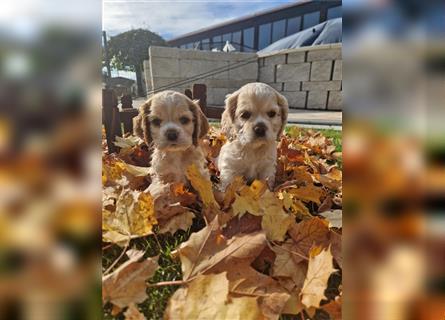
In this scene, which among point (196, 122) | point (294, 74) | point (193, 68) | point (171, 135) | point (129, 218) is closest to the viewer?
point (129, 218)

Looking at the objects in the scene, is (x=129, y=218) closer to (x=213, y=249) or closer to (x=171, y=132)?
(x=213, y=249)

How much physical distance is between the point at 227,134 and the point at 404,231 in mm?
1388

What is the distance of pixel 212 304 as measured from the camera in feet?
1.78

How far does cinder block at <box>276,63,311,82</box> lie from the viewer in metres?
3.92

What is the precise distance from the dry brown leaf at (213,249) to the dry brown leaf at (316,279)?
4.9 inches

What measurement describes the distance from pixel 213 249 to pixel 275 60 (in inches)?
143

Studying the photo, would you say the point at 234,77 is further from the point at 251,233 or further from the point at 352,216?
the point at 352,216

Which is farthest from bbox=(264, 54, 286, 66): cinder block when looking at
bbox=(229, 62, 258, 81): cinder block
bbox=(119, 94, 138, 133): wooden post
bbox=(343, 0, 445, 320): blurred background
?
bbox=(343, 0, 445, 320): blurred background

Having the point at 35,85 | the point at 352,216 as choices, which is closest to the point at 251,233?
the point at 352,216

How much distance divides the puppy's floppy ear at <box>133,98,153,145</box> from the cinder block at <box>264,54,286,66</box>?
8.79 ft

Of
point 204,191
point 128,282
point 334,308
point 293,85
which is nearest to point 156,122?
point 204,191

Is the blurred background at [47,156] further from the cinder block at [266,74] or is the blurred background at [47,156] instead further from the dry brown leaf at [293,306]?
the cinder block at [266,74]

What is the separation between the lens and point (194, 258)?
Result: 0.68 metres

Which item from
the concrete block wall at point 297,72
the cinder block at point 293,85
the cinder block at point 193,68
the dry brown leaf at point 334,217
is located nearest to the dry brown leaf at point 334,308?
the dry brown leaf at point 334,217
